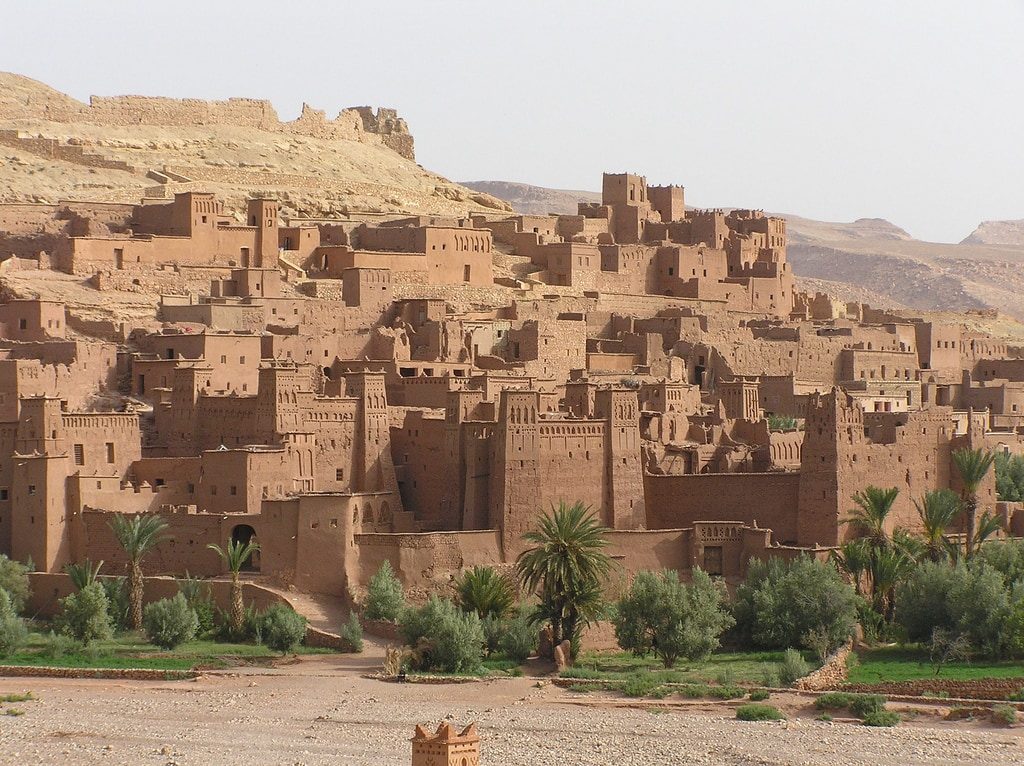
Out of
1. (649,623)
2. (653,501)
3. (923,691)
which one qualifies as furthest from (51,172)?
(923,691)

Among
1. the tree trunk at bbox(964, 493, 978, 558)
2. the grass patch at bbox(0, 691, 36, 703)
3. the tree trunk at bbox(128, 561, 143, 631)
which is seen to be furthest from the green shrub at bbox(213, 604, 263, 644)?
the tree trunk at bbox(964, 493, 978, 558)

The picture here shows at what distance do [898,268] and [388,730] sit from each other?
97759mm

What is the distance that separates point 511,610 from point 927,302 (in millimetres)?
81566

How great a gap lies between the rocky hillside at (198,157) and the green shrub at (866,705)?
91.6 ft

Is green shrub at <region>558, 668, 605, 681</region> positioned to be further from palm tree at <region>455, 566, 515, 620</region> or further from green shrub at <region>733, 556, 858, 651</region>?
green shrub at <region>733, 556, 858, 651</region>

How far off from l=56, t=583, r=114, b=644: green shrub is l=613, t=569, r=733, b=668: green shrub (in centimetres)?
823

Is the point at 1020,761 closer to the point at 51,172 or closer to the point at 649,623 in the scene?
the point at 649,623

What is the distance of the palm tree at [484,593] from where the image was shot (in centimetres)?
3841

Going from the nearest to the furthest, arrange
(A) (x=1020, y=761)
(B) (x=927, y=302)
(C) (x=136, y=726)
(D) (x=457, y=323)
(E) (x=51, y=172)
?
(A) (x=1020, y=761) → (C) (x=136, y=726) → (D) (x=457, y=323) → (E) (x=51, y=172) → (B) (x=927, y=302)

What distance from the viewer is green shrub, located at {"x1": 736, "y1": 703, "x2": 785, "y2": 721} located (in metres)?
33.5

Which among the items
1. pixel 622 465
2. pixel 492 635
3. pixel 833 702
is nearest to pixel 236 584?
pixel 492 635

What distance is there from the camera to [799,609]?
38.2m

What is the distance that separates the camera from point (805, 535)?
134 feet

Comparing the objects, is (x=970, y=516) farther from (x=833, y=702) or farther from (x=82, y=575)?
(x=82, y=575)
